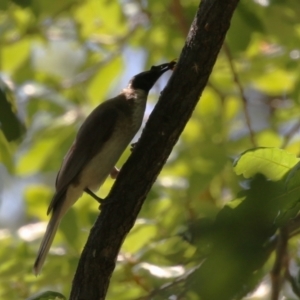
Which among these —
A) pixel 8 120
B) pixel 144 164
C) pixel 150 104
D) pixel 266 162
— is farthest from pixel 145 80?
pixel 266 162

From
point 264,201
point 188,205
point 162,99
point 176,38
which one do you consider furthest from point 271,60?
point 264,201

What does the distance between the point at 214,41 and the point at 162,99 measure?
10.8 inches

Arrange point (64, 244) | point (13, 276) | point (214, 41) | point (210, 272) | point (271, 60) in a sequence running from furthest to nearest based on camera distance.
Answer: point (271, 60), point (64, 244), point (13, 276), point (214, 41), point (210, 272)

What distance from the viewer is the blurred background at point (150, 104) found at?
9.23 feet

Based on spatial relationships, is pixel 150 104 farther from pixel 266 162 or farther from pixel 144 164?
pixel 266 162

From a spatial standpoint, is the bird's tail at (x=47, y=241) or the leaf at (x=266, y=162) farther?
the bird's tail at (x=47, y=241)

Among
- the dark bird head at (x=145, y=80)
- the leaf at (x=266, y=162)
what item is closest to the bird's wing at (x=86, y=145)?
the dark bird head at (x=145, y=80)

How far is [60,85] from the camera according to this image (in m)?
4.36

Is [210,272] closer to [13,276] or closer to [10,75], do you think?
[13,276]

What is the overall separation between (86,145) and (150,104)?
1.05 m

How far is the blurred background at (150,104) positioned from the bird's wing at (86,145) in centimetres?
17

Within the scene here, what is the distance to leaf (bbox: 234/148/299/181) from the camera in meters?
1.10

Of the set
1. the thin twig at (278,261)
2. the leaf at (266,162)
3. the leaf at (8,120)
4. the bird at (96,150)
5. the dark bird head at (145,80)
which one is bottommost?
the leaf at (266,162)

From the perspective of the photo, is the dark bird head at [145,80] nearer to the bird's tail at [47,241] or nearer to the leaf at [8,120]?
the bird's tail at [47,241]
